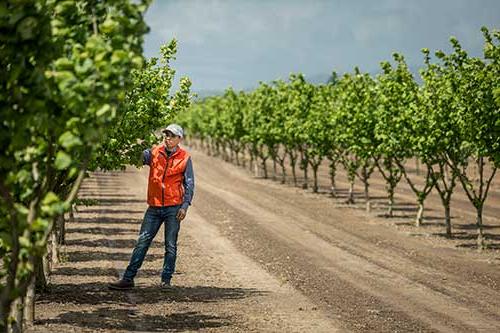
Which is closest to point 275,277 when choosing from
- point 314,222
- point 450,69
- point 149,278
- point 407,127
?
point 149,278

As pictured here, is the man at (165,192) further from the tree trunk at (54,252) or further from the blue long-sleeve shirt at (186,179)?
the tree trunk at (54,252)

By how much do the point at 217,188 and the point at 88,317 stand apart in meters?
37.1

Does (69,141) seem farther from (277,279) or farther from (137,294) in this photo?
(277,279)

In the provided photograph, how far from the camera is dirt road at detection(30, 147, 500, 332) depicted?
12555 mm

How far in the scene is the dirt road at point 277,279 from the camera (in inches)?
494

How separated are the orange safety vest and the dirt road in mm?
1751

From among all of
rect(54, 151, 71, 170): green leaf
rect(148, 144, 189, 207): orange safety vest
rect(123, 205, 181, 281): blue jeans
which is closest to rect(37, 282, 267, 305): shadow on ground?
rect(123, 205, 181, 281): blue jeans

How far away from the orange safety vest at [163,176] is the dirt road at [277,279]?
5.75ft

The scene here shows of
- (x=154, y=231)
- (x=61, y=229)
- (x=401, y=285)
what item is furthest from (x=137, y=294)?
(x=61, y=229)

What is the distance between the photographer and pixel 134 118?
13.9m

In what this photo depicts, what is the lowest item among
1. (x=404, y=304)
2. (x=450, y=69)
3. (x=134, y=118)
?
(x=404, y=304)

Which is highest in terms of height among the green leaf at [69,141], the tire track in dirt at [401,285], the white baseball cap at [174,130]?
the white baseball cap at [174,130]

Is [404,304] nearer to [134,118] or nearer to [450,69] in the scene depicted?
[134,118]

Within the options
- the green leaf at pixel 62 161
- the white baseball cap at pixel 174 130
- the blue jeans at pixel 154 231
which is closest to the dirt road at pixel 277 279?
the blue jeans at pixel 154 231
